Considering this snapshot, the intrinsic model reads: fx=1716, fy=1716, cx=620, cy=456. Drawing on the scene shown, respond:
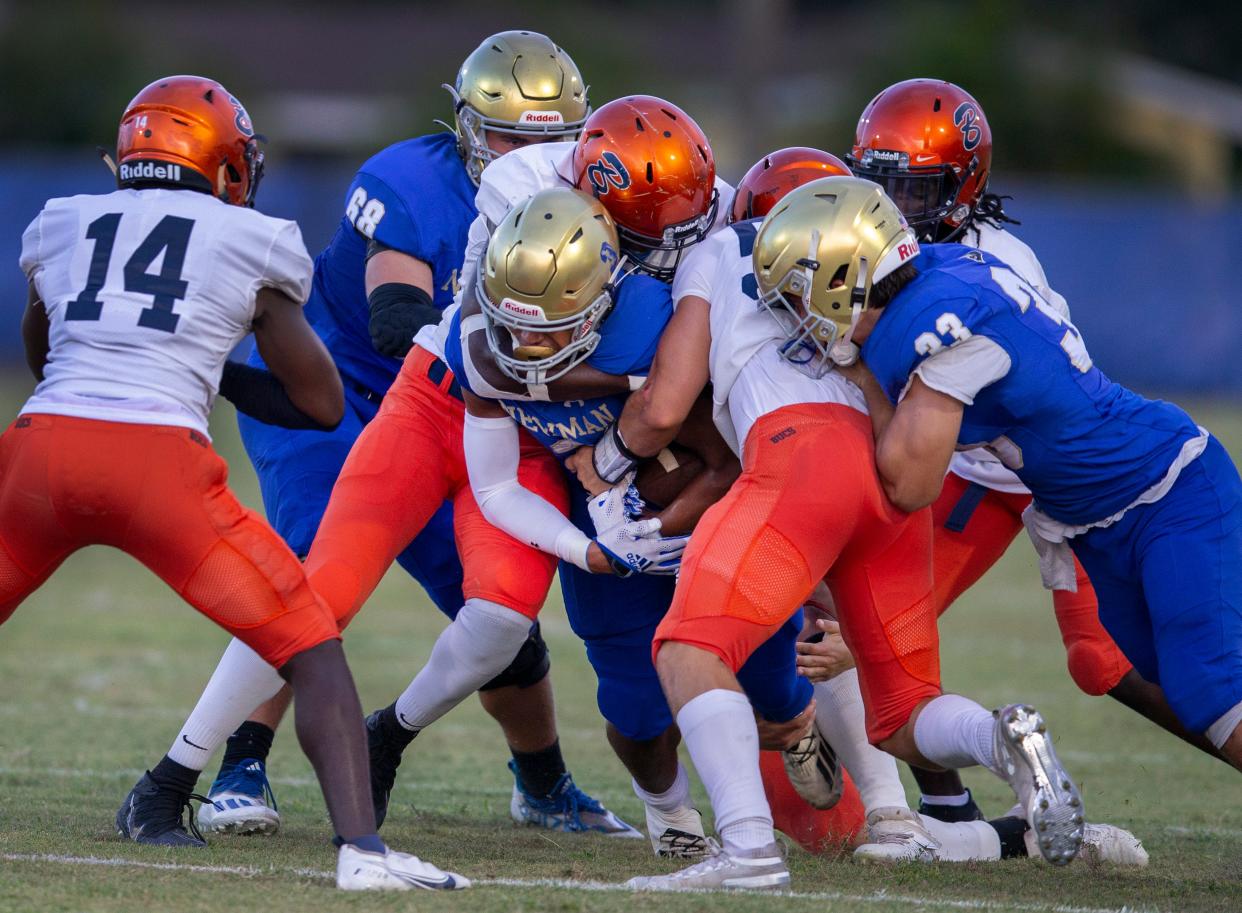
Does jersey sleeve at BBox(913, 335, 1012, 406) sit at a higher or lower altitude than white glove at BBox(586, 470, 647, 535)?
higher

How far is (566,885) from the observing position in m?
3.75

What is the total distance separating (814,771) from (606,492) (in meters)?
0.98

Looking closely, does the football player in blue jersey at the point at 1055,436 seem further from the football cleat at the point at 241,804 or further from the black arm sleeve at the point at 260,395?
the football cleat at the point at 241,804

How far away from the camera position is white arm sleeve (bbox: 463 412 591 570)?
14.1 feet

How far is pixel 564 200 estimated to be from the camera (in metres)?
4.12

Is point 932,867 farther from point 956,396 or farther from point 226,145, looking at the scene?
point 226,145

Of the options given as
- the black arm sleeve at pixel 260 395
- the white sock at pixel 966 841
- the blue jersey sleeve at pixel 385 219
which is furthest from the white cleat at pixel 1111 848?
the blue jersey sleeve at pixel 385 219

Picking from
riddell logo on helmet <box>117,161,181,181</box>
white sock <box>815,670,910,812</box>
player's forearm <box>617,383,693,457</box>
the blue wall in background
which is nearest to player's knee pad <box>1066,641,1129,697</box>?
white sock <box>815,670,910,812</box>

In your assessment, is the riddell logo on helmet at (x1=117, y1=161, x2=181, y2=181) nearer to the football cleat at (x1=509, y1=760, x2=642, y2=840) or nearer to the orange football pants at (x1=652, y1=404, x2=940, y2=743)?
the orange football pants at (x1=652, y1=404, x2=940, y2=743)

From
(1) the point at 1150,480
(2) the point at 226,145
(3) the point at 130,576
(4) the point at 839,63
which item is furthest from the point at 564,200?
(4) the point at 839,63

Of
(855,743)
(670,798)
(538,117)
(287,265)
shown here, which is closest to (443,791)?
(670,798)

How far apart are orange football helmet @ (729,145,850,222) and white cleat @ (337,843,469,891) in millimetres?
1890

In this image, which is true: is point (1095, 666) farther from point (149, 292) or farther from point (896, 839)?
point (149, 292)

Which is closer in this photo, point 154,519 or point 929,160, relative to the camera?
point 154,519
